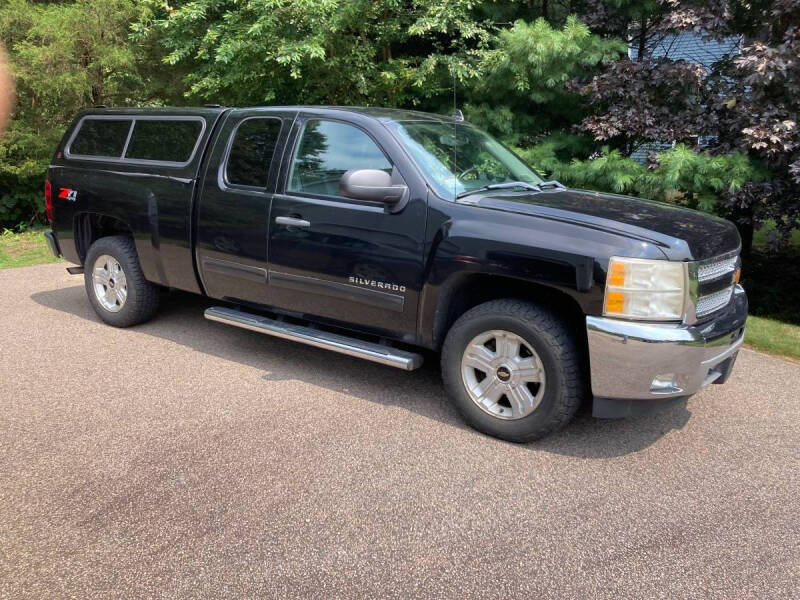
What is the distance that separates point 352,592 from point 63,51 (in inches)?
427

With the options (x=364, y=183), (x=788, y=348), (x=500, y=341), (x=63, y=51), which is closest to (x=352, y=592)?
(x=500, y=341)

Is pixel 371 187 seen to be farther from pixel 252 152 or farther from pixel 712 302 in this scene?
pixel 712 302

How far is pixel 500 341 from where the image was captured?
3840 mm

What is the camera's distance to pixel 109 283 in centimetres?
595

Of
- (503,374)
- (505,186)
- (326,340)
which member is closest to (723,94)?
→ (505,186)

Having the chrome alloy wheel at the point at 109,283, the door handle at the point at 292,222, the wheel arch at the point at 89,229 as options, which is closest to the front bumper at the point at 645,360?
the door handle at the point at 292,222

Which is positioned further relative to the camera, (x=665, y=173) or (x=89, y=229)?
(x=665, y=173)

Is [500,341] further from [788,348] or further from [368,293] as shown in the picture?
[788,348]

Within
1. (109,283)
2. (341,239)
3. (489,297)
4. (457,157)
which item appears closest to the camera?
(489,297)

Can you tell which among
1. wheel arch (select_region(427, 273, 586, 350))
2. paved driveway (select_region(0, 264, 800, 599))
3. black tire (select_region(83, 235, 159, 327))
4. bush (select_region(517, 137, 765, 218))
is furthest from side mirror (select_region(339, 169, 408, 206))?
bush (select_region(517, 137, 765, 218))

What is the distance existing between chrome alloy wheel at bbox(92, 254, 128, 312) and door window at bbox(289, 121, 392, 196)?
2.11 meters

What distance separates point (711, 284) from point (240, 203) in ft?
10.3

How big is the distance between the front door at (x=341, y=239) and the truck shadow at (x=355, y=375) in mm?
505

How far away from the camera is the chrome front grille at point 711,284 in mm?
3529
